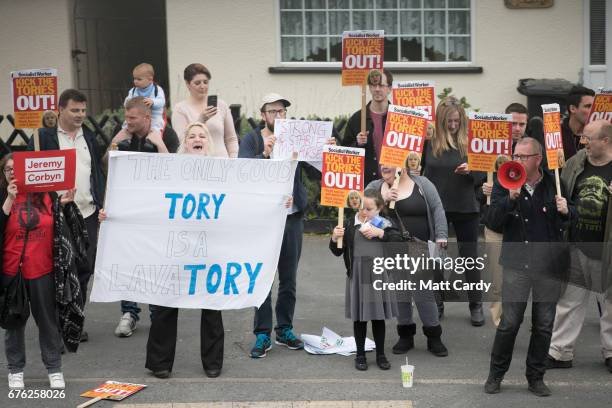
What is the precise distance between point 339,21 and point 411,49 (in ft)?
3.66

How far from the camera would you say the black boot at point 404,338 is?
793 centimetres

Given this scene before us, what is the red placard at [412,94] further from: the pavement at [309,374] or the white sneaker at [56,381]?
the white sneaker at [56,381]

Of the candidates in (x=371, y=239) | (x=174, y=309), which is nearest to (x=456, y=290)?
(x=371, y=239)

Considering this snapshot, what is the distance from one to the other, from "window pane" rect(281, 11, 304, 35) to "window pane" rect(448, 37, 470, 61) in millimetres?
2143

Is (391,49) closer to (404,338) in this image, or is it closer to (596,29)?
(596,29)

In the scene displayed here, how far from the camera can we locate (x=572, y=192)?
24.6 feet

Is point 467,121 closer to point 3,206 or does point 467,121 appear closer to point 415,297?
point 415,297

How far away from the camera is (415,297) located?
25.5 feet

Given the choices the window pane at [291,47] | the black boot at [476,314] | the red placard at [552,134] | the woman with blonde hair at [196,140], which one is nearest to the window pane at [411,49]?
the window pane at [291,47]

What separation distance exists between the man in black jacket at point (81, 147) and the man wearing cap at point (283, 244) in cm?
129

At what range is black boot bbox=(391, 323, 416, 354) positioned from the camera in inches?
312

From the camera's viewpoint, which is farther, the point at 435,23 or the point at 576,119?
the point at 435,23

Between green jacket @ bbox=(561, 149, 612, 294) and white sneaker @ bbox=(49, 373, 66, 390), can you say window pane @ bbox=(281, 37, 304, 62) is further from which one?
white sneaker @ bbox=(49, 373, 66, 390)

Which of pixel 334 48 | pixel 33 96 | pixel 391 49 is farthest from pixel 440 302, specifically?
pixel 334 48
